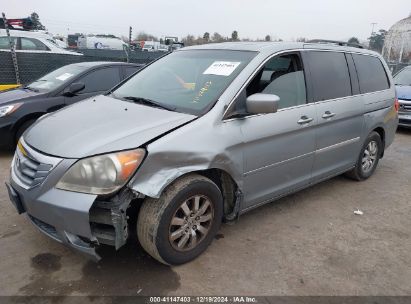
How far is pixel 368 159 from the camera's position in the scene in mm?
5105

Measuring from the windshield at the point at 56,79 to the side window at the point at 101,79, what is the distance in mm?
182

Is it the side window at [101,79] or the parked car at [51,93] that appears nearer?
Result: the parked car at [51,93]

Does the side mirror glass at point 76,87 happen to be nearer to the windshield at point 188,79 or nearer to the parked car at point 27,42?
the windshield at point 188,79

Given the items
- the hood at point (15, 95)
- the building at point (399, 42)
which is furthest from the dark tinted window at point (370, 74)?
the building at point (399, 42)

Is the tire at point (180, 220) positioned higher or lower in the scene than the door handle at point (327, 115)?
lower

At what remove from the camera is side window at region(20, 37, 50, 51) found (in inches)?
452

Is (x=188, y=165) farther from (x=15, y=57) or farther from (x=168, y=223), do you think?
(x=15, y=57)

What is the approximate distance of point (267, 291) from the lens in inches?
108

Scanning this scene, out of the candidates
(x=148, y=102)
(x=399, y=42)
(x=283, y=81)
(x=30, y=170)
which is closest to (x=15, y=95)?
(x=148, y=102)

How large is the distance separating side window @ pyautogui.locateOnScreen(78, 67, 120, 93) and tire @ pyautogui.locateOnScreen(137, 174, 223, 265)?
13.2 feet

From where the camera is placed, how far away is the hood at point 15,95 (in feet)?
18.3

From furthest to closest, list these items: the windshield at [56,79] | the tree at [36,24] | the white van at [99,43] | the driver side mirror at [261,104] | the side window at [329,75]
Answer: the white van at [99,43] < the tree at [36,24] < the windshield at [56,79] < the side window at [329,75] < the driver side mirror at [261,104]

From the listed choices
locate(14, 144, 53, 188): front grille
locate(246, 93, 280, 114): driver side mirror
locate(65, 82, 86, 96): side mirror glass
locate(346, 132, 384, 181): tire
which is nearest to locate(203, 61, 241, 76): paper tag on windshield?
locate(246, 93, 280, 114): driver side mirror

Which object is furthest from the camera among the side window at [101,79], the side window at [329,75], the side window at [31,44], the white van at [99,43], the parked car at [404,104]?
the white van at [99,43]
